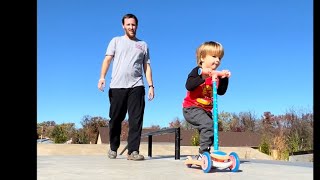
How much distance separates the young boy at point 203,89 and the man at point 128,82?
0.83 meters

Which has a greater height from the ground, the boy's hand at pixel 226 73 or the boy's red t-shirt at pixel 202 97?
the boy's hand at pixel 226 73

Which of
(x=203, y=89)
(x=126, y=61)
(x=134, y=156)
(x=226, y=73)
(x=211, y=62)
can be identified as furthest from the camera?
(x=126, y=61)

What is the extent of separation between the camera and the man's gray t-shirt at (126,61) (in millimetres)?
5012

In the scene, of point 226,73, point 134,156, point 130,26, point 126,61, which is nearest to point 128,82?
point 126,61

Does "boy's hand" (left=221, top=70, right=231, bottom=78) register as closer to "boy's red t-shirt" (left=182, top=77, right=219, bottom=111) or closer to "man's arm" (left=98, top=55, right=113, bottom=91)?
"boy's red t-shirt" (left=182, top=77, right=219, bottom=111)

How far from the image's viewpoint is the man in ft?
16.4

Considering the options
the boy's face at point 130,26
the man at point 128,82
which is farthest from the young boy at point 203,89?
the boy's face at point 130,26

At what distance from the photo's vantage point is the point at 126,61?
5.05m

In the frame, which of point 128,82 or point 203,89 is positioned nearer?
point 203,89

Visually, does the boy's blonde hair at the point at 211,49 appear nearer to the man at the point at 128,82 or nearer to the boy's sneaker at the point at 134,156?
the man at the point at 128,82

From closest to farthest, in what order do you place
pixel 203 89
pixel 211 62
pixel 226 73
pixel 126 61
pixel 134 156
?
pixel 226 73, pixel 211 62, pixel 203 89, pixel 134 156, pixel 126 61

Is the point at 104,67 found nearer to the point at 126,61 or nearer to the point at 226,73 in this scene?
the point at 126,61

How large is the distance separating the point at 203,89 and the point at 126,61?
Result: 3.91 ft
